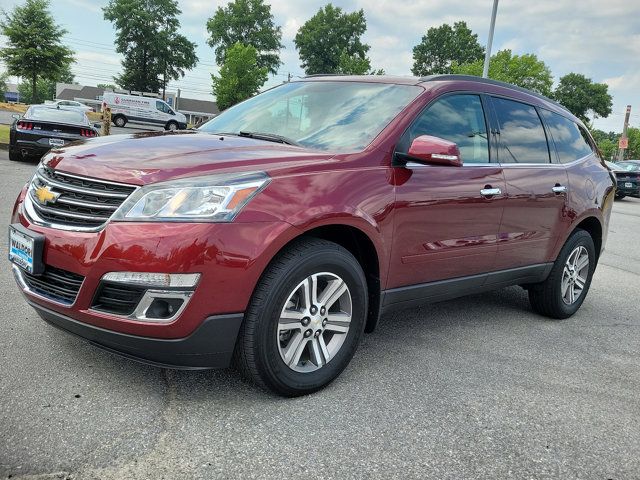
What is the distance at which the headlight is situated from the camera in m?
2.51

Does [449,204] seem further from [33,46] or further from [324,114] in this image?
[33,46]

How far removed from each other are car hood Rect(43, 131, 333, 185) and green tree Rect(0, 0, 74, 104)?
35800mm

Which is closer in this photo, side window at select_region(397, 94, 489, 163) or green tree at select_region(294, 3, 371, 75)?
side window at select_region(397, 94, 489, 163)

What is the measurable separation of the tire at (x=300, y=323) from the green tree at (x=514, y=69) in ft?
141

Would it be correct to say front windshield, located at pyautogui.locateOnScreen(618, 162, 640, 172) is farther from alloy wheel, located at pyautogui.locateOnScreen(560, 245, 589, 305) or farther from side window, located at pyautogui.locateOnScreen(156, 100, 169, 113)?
side window, located at pyautogui.locateOnScreen(156, 100, 169, 113)

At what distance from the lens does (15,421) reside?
2.47m

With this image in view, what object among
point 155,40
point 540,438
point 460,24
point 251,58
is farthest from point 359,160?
point 460,24

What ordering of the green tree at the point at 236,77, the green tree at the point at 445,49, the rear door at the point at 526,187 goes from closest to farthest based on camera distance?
1. the rear door at the point at 526,187
2. the green tree at the point at 236,77
3. the green tree at the point at 445,49

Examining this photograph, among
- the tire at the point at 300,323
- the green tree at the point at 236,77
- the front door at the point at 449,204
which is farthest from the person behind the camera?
the green tree at the point at 236,77

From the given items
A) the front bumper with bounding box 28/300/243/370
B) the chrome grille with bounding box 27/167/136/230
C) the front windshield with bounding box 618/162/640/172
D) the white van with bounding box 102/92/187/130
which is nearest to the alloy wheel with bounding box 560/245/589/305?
the front bumper with bounding box 28/300/243/370

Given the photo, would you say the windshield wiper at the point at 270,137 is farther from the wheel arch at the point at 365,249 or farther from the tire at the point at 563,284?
the tire at the point at 563,284

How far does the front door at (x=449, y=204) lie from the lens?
131 inches

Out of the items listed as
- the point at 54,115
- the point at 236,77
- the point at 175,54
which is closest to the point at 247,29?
the point at 175,54

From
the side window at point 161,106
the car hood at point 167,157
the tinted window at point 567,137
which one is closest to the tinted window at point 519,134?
the tinted window at point 567,137
